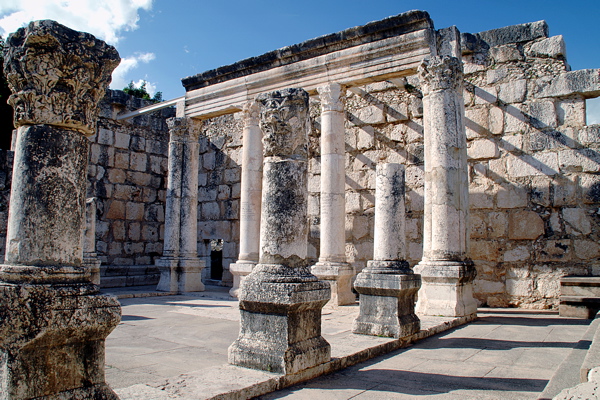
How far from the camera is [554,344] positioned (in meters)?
6.52

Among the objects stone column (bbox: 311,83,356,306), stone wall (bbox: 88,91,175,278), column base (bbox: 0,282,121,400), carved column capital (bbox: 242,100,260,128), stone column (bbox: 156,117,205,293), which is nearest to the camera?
column base (bbox: 0,282,121,400)

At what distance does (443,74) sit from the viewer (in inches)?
367

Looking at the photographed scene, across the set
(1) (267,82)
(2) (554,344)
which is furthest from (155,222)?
(2) (554,344)

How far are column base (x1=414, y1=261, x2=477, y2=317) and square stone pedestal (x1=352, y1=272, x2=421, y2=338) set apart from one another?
1.72m

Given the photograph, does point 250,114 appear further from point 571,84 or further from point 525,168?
point 571,84

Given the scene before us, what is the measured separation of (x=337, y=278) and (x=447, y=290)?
8.69 ft

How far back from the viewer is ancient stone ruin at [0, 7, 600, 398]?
11.7 ft

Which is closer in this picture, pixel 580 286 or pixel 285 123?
pixel 285 123

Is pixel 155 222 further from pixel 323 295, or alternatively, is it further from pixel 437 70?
pixel 323 295

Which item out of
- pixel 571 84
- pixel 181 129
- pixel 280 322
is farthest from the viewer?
pixel 181 129

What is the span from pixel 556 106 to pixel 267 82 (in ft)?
21.3

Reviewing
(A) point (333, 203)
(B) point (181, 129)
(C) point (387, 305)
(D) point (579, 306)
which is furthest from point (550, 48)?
(B) point (181, 129)

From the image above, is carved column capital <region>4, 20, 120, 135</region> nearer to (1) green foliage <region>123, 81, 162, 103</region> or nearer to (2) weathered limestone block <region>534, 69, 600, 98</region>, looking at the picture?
(2) weathered limestone block <region>534, 69, 600, 98</region>

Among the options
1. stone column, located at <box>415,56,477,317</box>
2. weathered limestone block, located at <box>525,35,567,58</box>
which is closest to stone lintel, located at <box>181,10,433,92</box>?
stone column, located at <box>415,56,477,317</box>
